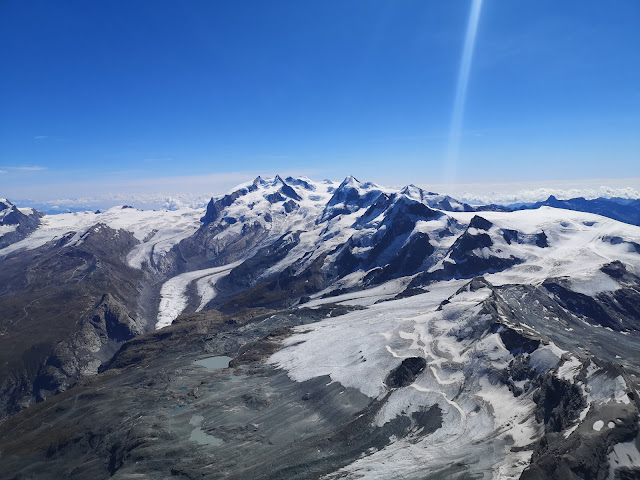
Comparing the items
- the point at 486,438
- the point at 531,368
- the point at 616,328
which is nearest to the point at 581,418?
the point at 486,438

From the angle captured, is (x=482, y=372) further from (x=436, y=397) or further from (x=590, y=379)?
(x=590, y=379)

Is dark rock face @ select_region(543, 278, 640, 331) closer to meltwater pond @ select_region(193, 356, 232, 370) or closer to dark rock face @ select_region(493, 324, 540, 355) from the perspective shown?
dark rock face @ select_region(493, 324, 540, 355)

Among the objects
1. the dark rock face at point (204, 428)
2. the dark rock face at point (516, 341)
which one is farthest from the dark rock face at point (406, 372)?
the dark rock face at point (516, 341)

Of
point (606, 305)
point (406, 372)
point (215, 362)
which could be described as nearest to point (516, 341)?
point (406, 372)

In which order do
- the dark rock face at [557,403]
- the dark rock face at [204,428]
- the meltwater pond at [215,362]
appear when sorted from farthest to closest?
1. the meltwater pond at [215,362]
2. the dark rock face at [204,428]
3. the dark rock face at [557,403]

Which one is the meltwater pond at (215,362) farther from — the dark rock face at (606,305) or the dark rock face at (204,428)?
the dark rock face at (606,305)
